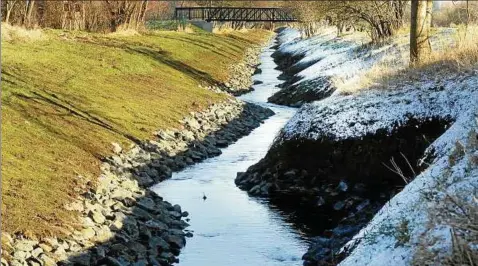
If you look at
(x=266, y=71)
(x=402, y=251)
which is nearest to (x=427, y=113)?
(x=402, y=251)

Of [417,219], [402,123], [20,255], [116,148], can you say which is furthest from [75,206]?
[402,123]

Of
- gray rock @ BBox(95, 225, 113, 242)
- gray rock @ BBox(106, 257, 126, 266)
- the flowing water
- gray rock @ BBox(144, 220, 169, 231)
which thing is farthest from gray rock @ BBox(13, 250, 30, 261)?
gray rock @ BBox(144, 220, 169, 231)

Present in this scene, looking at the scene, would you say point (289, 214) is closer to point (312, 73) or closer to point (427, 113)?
point (427, 113)

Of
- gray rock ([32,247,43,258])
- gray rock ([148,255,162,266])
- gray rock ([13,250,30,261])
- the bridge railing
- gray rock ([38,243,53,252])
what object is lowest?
gray rock ([148,255,162,266])

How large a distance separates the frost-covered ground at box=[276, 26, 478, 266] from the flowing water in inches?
97.8

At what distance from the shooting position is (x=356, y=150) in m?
14.9

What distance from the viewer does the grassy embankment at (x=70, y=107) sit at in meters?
11.7

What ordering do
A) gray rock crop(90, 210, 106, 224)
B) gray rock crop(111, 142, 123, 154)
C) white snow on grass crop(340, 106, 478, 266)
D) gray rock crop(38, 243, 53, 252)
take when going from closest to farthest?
1. white snow on grass crop(340, 106, 478, 266)
2. gray rock crop(38, 243, 53, 252)
3. gray rock crop(90, 210, 106, 224)
4. gray rock crop(111, 142, 123, 154)

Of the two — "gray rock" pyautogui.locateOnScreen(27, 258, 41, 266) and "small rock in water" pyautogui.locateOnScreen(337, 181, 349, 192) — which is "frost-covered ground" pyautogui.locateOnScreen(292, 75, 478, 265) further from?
"gray rock" pyautogui.locateOnScreen(27, 258, 41, 266)

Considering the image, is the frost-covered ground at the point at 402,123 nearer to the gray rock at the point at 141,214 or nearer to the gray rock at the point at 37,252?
the gray rock at the point at 37,252

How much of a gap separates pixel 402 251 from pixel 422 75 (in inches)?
404

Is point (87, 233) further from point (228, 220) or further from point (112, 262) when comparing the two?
point (228, 220)

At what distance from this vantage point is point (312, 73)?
34.4 m

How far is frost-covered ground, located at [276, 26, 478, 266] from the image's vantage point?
6312mm
